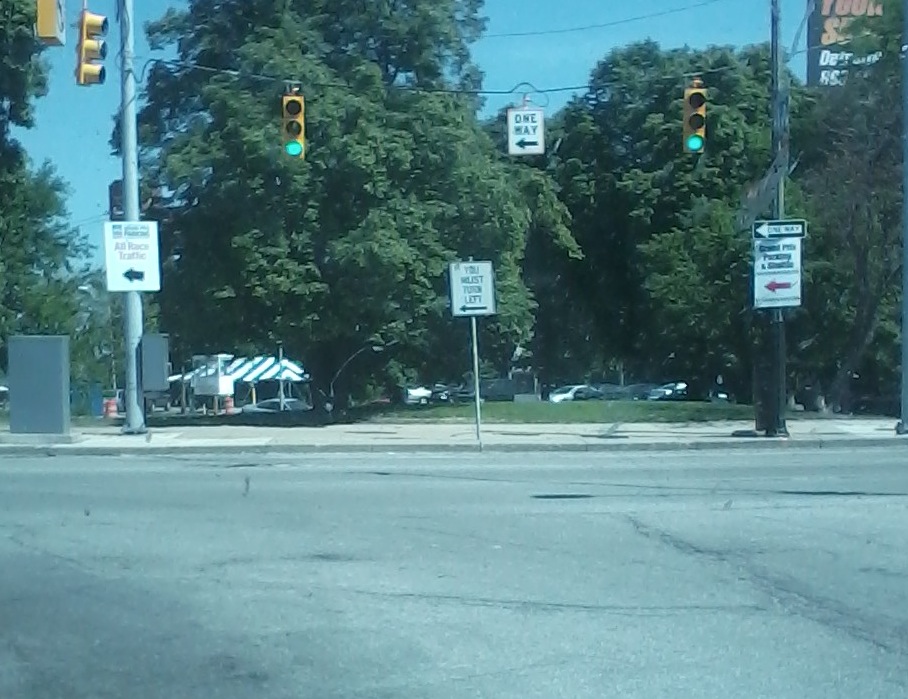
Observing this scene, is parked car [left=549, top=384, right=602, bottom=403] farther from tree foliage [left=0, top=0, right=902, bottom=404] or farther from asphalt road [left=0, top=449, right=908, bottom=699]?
asphalt road [left=0, top=449, right=908, bottom=699]

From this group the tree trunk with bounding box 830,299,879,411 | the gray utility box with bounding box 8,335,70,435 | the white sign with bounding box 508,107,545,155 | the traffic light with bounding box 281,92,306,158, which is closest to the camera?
the traffic light with bounding box 281,92,306,158

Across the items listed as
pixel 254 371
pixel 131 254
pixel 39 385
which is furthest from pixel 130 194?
pixel 254 371

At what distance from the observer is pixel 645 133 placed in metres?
47.7

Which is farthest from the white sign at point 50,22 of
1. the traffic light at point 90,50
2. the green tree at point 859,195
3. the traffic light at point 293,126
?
the green tree at point 859,195

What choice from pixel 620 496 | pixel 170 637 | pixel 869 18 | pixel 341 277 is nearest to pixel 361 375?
pixel 341 277

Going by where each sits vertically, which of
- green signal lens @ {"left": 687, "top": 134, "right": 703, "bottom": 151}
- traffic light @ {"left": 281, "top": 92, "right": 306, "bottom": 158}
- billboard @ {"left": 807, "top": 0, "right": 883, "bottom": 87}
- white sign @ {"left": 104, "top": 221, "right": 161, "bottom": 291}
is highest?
billboard @ {"left": 807, "top": 0, "right": 883, "bottom": 87}

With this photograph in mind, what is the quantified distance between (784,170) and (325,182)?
10559mm

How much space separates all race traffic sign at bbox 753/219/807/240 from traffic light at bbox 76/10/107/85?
459 inches

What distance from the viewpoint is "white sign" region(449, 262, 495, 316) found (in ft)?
79.7

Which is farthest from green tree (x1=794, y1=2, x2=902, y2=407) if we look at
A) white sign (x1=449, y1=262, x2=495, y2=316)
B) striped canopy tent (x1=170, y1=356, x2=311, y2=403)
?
striped canopy tent (x1=170, y1=356, x2=311, y2=403)

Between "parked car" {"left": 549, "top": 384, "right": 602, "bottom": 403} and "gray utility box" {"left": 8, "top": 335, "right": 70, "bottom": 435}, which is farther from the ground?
"gray utility box" {"left": 8, "top": 335, "right": 70, "bottom": 435}

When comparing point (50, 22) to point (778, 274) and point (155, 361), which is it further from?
point (778, 274)

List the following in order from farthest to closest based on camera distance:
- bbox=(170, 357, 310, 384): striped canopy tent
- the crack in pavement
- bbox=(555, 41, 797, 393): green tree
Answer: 1. bbox=(170, 357, 310, 384): striped canopy tent
2. bbox=(555, 41, 797, 393): green tree
3. the crack in pavement

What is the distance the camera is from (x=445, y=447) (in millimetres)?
23578
